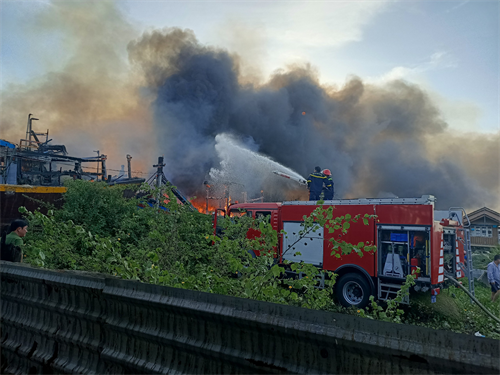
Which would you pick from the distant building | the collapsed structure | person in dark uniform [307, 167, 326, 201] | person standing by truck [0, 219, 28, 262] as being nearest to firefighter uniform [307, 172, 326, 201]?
person in dark uniform [307, 167, 326, 201]

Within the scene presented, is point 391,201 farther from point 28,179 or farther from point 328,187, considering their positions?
point 28,179

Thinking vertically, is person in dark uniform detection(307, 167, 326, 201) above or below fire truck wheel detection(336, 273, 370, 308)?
above

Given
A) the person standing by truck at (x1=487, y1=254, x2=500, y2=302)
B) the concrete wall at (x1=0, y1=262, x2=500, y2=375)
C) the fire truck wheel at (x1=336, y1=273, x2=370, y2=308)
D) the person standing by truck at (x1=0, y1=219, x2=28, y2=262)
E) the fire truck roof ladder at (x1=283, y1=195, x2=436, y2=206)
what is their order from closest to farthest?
the concrete wall at (x1=0, y1=262, x2=500, y2=375)
the person standing by truck at (x1=0, y1=219, x2=28, y2=262)
the fire truck roof ladder at (x1=283, y1=195, x2=436, y2=206)
the fire truck wheel at (x1=336, y1=273, x2=370, y2=308)
the person standing by truck at (x1=487, y1=254, x2=500, y2=302)

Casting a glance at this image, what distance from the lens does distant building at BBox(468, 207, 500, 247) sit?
73.2 ft

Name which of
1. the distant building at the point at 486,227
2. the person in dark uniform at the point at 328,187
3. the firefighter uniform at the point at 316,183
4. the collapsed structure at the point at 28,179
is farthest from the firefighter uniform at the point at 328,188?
the distant building at the point at 486,227

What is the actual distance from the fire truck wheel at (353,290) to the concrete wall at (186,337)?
276 inches

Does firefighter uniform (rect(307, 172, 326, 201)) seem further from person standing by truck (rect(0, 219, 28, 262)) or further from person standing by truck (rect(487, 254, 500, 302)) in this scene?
person standing by truck (rect(0, 219, 28, 262))

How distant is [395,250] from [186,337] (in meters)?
7.10

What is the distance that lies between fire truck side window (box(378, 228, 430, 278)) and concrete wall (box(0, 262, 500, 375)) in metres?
6.87

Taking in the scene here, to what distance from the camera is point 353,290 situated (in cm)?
838

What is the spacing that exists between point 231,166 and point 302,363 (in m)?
33.7

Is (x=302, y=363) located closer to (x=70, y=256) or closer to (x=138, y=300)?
(x=138, y=300)

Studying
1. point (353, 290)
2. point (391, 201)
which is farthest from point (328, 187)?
point (353, 290)

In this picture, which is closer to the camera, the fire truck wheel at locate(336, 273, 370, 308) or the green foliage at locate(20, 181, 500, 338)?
the green foliage at locate(20, 181, 500, 338)
